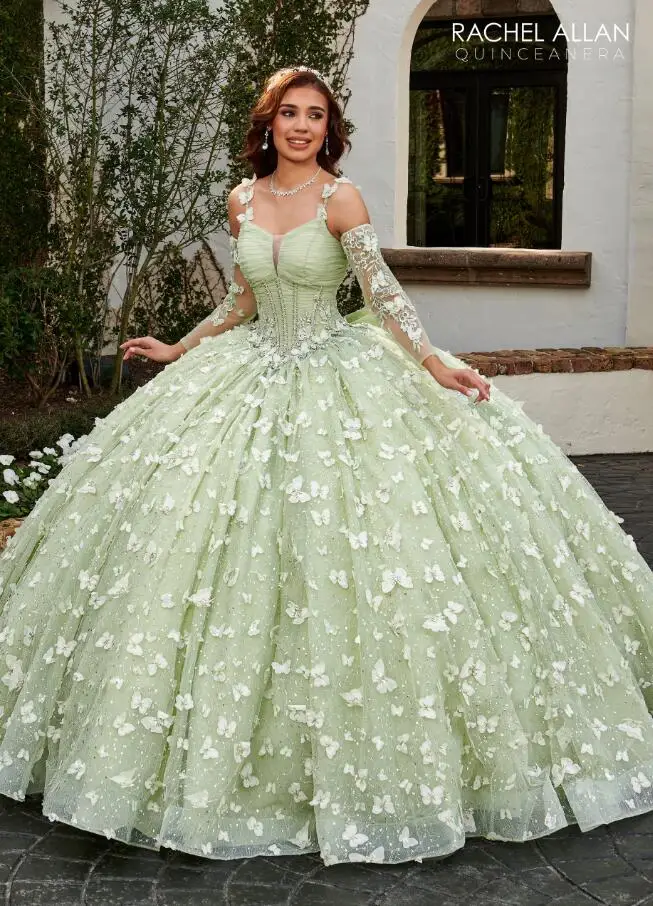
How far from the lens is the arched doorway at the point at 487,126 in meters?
11.6

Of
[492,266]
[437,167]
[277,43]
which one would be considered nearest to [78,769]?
[277,43]

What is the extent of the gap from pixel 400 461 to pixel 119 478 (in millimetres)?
840

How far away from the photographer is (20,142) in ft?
26.6

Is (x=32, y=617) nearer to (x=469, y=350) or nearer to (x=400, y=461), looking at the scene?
(x=400, y=461)

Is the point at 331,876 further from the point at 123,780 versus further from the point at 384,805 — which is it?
the point at 123,780

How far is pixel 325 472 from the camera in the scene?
134 inches

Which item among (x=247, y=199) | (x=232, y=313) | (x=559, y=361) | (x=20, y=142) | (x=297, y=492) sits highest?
(x=20, y=142)

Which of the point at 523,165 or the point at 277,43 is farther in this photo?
the point at 523,165

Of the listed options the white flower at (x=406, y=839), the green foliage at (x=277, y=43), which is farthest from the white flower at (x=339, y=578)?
the green foliage at (x=277, y=43)

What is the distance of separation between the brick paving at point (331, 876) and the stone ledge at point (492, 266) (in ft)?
21.0

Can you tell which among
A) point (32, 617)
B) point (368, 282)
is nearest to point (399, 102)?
point (368, 282)

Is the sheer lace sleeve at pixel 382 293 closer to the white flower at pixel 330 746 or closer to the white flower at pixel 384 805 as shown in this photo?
the white flower at pixel 330 746

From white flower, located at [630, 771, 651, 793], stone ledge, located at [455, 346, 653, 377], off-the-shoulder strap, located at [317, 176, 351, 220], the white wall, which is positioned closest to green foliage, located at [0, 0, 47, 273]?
the white wall

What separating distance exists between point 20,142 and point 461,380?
540 cm
